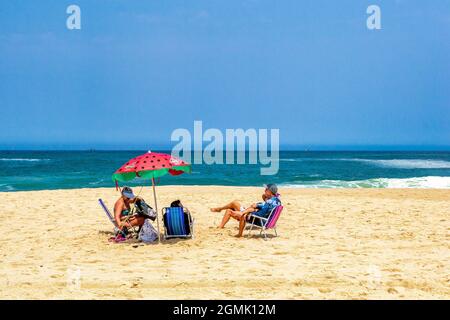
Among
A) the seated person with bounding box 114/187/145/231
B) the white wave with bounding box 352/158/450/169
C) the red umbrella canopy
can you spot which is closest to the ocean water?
the white wave with bounding box 352/158/450/169

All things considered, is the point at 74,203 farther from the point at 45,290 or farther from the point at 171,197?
the point at 45,290

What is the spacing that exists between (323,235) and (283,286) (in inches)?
143

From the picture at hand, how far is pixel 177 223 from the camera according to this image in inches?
331

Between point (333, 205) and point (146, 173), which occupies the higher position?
point (146, 173)

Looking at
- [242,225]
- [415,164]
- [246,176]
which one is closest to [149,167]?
[242,225]

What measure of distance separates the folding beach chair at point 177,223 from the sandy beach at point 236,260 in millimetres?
153

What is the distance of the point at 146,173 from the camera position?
7.72 meters

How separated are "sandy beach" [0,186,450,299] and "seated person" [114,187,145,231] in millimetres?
396

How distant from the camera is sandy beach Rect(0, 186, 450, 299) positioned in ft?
18.0

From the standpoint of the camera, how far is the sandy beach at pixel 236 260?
5.50 m

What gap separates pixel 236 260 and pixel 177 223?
5.80 ft

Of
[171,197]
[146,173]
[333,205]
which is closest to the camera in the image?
[146,173]
